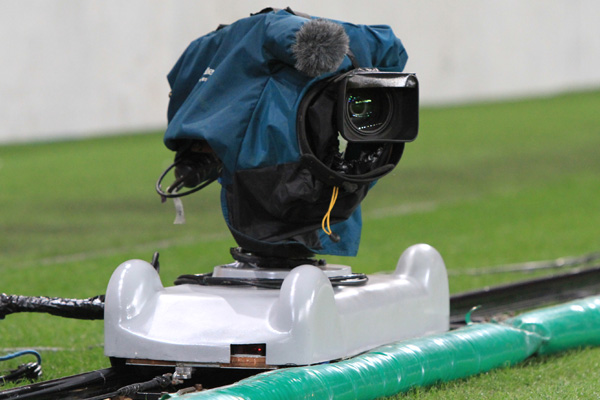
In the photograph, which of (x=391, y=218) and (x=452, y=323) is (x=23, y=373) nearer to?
(x=452, y=323)

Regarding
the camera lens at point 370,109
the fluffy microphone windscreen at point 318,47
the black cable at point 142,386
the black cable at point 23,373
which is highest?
the fluffy microphone windscreen at point 318,47

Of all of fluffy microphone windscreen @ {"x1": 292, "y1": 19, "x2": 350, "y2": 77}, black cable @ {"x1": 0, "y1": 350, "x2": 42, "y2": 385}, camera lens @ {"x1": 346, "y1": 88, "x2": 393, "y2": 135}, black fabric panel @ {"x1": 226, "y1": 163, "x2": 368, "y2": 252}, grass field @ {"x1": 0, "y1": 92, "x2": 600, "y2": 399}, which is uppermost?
fluffy microphone windscreen @ {"x1": 292, "y1": 19, "x2": 350, "y2": 77}

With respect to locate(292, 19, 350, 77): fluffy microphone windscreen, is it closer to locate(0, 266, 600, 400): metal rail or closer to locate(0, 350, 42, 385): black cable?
locate(0, 266, 600, 400): metal rail

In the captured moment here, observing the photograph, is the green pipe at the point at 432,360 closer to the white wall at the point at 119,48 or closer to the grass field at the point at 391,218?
the grass field at the point at 391,218

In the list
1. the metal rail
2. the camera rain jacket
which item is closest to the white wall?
the metal rail

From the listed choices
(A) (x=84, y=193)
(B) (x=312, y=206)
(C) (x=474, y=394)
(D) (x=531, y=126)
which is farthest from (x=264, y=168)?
(D) (x=531, y=126)

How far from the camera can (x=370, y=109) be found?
2471 mm

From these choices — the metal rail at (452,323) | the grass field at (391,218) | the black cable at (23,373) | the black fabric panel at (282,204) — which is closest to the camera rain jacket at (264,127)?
the black fabric panel at (282,204)

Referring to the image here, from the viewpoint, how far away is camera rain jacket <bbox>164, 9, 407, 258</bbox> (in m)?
2.34

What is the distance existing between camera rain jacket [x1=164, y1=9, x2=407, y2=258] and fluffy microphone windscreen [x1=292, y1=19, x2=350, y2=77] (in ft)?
0.08

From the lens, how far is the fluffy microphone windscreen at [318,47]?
228cm

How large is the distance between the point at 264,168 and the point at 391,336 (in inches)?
22.3

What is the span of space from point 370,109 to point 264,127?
1.00ft

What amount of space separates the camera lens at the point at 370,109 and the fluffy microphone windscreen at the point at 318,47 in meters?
0.14
